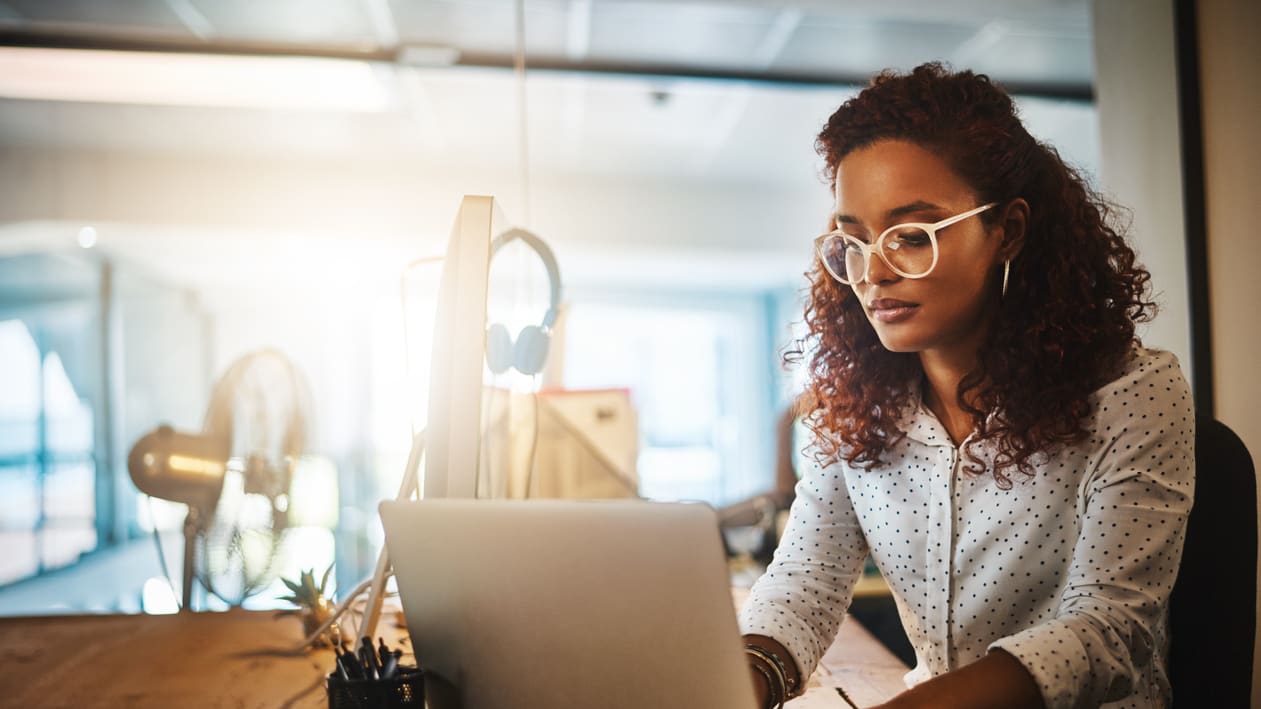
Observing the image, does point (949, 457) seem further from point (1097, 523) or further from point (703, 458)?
point (703, 458)

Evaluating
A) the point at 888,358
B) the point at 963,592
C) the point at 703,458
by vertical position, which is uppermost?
the point at 888,358

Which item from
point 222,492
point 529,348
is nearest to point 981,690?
point 529,348

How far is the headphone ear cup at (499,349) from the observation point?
1.17 metres

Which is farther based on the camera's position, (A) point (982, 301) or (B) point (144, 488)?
(B) point (144, 488)

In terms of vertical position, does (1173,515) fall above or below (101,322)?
below

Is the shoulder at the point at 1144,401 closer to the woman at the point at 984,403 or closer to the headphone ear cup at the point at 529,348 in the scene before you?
the woman at the point at 984,403

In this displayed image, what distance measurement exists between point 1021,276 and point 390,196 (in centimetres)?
457

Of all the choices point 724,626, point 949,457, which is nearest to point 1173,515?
point 949,457

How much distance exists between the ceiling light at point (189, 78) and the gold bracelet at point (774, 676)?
9.31ft

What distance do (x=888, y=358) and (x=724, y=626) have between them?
66 centimetres

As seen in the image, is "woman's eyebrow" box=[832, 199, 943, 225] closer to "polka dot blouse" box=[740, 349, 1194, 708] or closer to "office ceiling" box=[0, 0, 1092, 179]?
"polka dot blouse" box=[740, 349, 1194, 708]

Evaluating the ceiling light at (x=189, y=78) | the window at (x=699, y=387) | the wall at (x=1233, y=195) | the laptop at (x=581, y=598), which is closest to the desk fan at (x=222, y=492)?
the laptop at (x=581, y=598)

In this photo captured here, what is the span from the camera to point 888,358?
1175 mm

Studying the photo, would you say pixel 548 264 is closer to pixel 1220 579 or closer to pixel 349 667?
pixel 349 667
